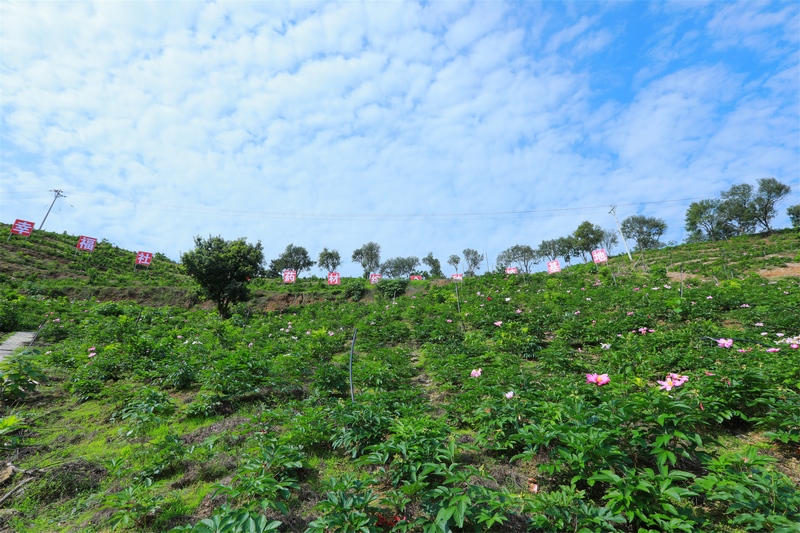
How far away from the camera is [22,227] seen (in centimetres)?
2570

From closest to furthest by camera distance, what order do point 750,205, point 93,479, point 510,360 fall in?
point 93,479, point 510,360, point 750,205

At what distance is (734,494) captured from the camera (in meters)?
2.37

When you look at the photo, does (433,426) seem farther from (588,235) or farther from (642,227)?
(642,227)

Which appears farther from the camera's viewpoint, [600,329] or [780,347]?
[600,329]

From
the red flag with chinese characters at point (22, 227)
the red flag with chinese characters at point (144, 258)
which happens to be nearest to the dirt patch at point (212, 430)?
the red flag with chinese characters at point (144, 258)

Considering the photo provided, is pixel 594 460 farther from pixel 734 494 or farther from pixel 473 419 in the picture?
pixel 473 419

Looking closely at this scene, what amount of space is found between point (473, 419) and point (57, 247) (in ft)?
117

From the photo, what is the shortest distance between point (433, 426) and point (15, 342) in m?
12.6

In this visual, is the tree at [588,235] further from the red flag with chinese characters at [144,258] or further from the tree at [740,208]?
the red flag with chinese characters at [144,258]

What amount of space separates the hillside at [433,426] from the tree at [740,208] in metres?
36.8

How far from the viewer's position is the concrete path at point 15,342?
8431 mm

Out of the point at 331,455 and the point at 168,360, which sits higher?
the point at 168,360

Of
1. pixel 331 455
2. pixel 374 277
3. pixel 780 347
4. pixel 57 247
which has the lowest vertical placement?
pixel 331 455

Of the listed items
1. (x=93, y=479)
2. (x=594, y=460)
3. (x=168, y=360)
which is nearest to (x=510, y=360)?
(x=594, y=460)
